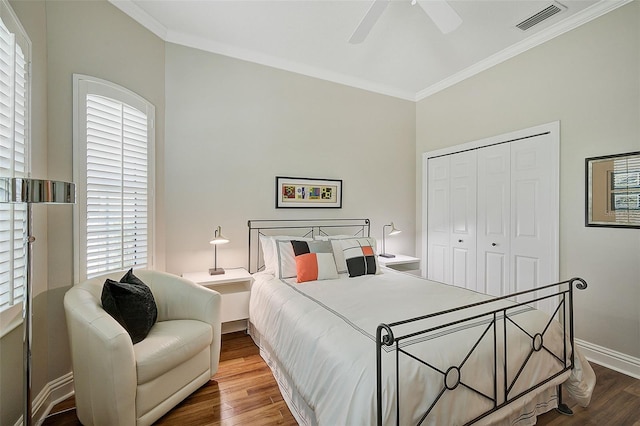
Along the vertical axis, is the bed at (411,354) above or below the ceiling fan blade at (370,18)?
below

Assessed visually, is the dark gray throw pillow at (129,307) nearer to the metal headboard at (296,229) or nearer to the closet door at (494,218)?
the metal headboard at (296,229)

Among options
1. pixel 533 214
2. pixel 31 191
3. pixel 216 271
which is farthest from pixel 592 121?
pixel 31 191

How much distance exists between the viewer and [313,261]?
278 cm

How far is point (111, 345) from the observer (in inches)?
58.9

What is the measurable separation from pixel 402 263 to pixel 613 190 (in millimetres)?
2170

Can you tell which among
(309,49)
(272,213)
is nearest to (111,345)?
(272,213)

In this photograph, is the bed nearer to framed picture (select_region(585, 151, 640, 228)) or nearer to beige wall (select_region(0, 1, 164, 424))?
framed picture (select_region(585, 151, 640, 228))

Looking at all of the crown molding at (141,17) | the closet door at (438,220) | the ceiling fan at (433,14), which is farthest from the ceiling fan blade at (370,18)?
the closet door at (438,220)

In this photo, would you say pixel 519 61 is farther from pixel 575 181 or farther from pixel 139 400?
pixel 139 400

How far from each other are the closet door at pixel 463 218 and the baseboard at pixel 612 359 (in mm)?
1187

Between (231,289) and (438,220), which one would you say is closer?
(231,289)

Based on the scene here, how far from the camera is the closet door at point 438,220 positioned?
4.05 meters

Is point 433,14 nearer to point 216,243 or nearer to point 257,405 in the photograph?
point 216,243

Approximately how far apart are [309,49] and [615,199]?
10.6 ft
